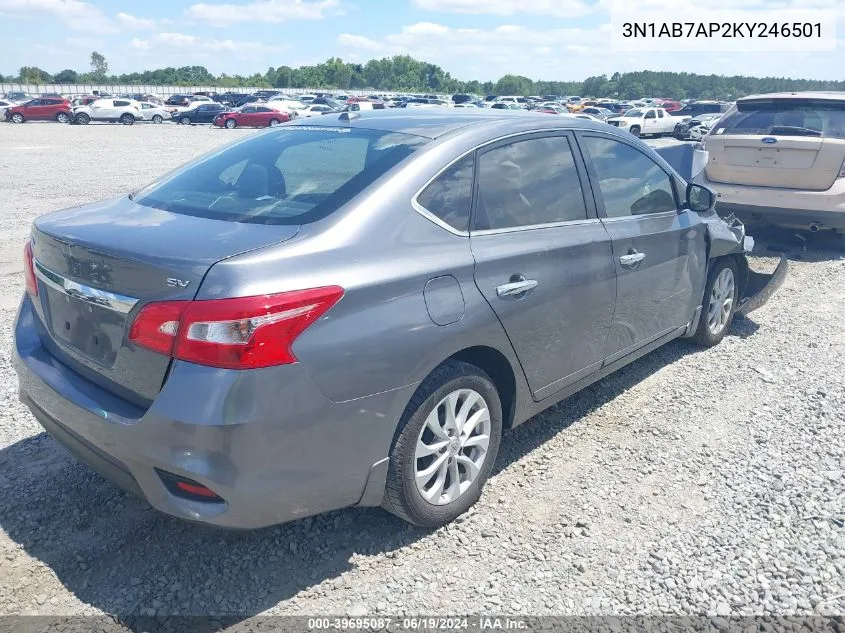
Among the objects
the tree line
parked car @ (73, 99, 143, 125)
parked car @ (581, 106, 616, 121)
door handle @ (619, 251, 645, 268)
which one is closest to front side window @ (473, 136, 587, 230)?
door handle @ (619, 251, 645, 268)

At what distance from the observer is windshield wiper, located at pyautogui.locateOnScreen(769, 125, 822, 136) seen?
782 cm

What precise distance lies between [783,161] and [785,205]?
0.52 meters

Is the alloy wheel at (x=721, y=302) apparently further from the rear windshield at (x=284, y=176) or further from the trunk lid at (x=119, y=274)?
the trunk lid at (x=119, y=274)

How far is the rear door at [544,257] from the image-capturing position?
3.17 metres

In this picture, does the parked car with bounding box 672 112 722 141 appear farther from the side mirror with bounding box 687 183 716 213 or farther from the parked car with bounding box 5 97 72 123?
the parked car with bounding box 5 97 72 123

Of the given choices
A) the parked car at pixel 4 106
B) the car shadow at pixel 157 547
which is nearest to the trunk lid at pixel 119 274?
the car shadow at pixel 157 547

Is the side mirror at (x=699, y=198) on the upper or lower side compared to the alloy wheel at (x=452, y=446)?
upper

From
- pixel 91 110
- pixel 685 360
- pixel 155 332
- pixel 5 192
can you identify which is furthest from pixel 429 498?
pixel 91 110

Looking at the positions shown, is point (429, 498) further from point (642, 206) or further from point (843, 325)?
point (843, 325)

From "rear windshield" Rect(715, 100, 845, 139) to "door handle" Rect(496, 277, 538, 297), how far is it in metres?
6.20

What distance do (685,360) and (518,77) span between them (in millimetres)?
138159

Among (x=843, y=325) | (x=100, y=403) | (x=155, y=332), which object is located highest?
(x=155, y=332)

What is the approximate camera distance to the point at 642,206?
427 cm

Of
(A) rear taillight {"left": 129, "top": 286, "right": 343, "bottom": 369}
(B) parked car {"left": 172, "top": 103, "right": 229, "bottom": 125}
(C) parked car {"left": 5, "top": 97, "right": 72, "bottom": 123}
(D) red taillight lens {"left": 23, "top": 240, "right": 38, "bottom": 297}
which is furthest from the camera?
(B) parked car {"left": 172, "top": 103, "right": 229, "bottom": 125}
